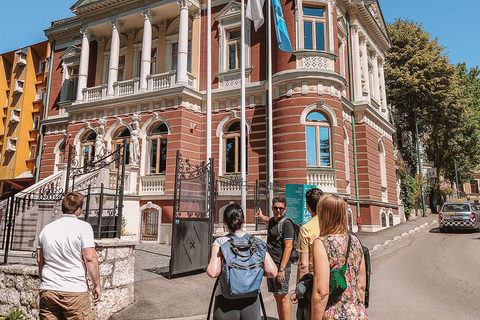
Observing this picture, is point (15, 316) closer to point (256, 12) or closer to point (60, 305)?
point (60, 305)

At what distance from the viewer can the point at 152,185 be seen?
18.4 m

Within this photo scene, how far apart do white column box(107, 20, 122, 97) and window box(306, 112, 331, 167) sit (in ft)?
36.9

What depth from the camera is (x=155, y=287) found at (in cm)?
776

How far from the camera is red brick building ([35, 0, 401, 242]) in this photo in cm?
1672

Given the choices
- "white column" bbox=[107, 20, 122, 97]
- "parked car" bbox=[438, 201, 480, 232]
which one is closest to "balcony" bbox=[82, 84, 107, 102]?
"white column" bbox=[107, 20, 122, 97]

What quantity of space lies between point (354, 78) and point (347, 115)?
258cm

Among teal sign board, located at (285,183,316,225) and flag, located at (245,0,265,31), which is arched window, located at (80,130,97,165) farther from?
teal sign board, located at (285,183,316,225)

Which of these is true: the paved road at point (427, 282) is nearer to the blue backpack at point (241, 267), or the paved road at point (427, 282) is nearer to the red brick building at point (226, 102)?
the blue backpack at point (241, 267)

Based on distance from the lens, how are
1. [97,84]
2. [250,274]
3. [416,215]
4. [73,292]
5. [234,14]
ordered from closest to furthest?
[250,274] → [73,292] → [234,14] → [97,84] → [416,215]

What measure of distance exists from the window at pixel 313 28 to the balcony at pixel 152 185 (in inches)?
383

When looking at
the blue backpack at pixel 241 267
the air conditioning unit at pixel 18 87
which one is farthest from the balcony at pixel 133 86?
the blue backpack at pixel 241 267

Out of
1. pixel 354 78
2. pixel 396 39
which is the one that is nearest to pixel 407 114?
pixel 396 39

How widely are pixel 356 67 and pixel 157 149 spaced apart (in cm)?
1201

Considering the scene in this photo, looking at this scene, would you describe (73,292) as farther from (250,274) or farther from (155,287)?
(155,287)
